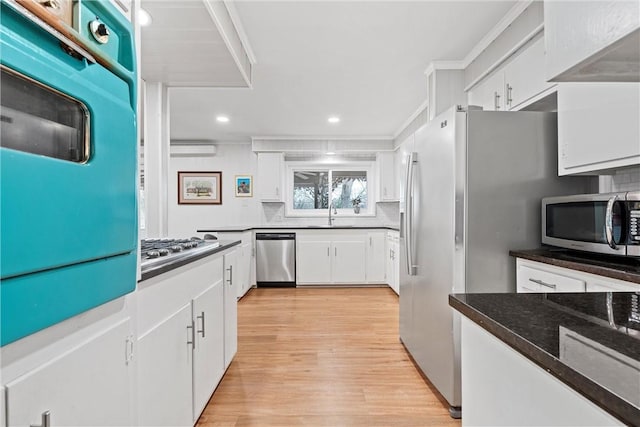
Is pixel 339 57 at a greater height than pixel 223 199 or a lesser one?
greater

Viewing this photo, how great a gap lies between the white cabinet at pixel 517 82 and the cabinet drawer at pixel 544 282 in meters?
1.06

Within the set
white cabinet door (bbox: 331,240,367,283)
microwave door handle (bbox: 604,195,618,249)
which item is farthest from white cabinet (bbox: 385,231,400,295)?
microwave door handle (bbox: 604,195,618,249)

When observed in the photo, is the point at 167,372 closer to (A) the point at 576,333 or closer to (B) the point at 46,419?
(B) the point at 46,419

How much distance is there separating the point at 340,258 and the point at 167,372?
3827 millimetres

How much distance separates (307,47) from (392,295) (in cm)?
315

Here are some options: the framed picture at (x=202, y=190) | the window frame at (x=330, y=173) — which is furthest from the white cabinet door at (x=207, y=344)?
the framed picture at (x=202, y=190)

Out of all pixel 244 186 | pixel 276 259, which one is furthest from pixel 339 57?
pixel 244 186

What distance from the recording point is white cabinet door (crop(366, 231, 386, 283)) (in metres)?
5.02

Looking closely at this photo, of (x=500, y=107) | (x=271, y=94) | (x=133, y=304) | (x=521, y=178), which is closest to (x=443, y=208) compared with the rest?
(x=521, y=178)

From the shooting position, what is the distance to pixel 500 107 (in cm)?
243

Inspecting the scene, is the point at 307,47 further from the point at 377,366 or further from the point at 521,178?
the point at 377,366

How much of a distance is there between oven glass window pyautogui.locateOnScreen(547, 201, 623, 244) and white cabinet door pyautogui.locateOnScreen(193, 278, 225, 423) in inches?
71.8

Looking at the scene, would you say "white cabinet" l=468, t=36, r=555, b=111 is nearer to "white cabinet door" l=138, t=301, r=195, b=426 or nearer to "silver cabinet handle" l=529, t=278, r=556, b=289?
"silver cabinet handle" l=529, t=278, r=556, b=289

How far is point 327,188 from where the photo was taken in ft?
19.4
